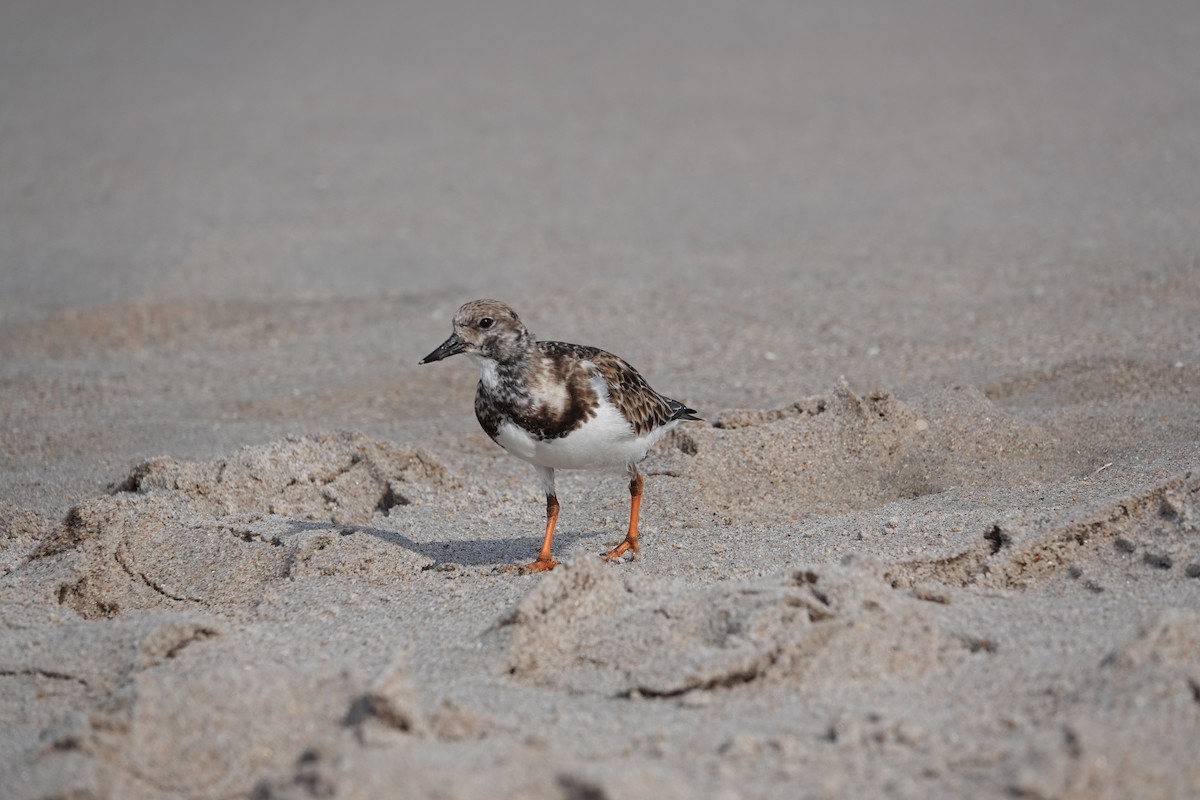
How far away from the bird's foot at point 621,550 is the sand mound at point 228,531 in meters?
0.69

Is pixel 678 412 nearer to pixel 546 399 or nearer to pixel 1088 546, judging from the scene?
pixel 546 399

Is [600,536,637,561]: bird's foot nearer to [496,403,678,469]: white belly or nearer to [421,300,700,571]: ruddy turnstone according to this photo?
[421,300,700,571]: ruddy turnstone

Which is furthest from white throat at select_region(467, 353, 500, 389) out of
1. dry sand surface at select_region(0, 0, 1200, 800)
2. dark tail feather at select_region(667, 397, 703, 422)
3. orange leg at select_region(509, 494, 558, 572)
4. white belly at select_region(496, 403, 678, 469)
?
dark tail feather at select_region(667, 397, 703, 422)

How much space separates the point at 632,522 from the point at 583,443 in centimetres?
54

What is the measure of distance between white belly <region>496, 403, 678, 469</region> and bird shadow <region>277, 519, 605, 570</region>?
485 mm

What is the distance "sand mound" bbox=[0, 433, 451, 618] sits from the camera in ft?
15.2

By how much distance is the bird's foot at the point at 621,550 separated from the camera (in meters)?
4.91

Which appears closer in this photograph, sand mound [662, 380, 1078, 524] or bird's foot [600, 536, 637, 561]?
bird's foot [600, 536, 637, 561]

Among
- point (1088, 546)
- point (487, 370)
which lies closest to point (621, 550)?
point (487, 370)

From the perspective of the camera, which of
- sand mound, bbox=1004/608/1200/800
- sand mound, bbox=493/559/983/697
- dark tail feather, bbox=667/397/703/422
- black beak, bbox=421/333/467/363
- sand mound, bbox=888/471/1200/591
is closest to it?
sand mound, bbox=1004/608/1200/800

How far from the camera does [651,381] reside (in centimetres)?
739

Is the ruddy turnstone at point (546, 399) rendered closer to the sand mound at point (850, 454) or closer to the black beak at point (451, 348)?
the black beak at point (451, 348)

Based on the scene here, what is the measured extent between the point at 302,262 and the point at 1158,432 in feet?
21.0

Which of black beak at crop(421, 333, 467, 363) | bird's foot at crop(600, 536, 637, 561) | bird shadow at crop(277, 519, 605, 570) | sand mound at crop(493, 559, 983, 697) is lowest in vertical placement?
bird shadow at crop(277, 519, 605, 570)
